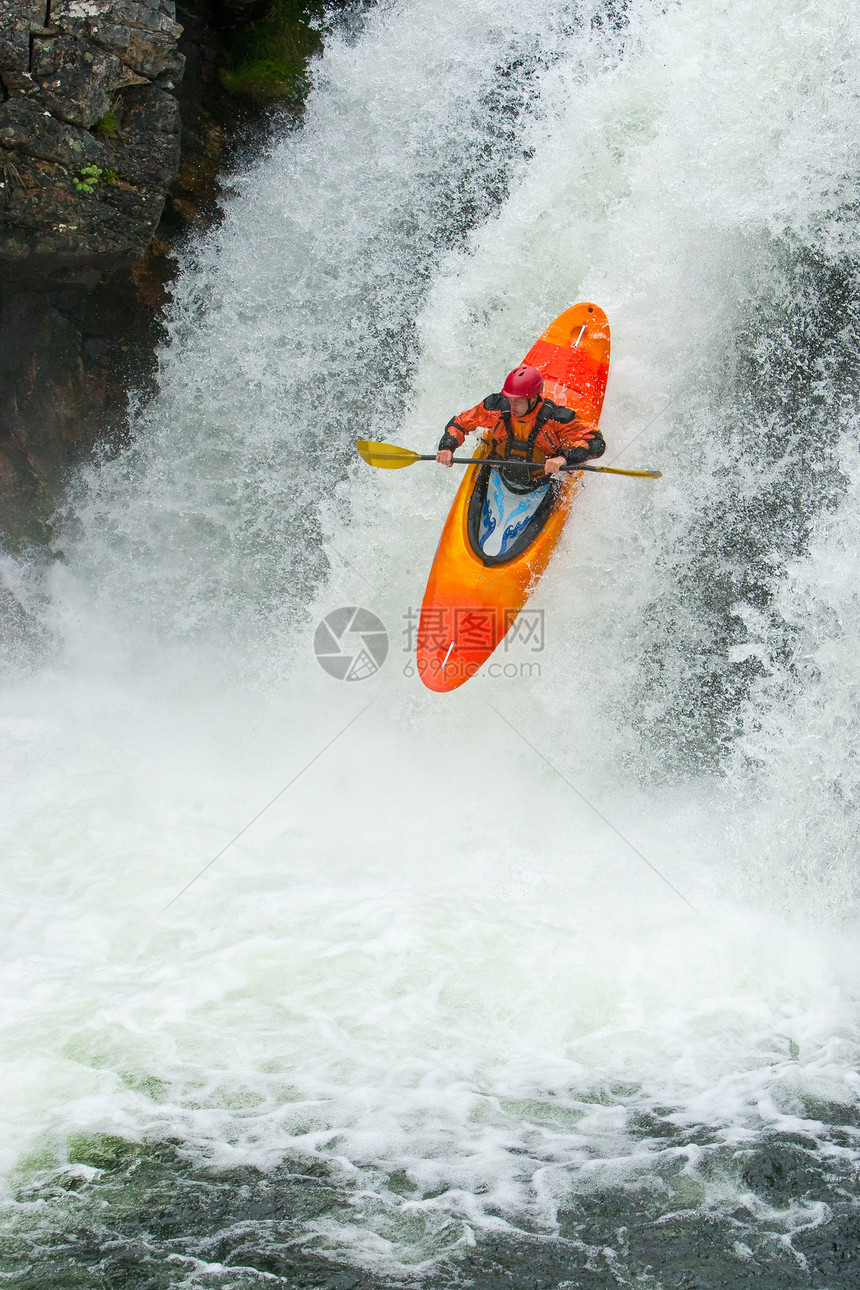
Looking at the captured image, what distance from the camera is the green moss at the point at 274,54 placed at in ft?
17.5

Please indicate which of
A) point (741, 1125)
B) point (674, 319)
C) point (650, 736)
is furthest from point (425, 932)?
point (674, 319)

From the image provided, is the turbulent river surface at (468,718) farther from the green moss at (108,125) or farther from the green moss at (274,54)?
the green moss at (108,125)

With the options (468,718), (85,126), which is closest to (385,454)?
(468,718)

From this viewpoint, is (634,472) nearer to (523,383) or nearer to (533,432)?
(533,432)

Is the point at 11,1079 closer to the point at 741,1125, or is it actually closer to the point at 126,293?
the point at 741,1125

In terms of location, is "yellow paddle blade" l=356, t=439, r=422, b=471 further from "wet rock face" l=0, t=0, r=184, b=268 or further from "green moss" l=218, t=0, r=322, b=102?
"green moss" l=218, t=0, r=322, b=102

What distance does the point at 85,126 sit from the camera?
4516 mm

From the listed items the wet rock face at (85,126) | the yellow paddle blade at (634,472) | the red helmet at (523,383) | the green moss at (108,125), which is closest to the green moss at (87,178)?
the wet rock face at (85,126)

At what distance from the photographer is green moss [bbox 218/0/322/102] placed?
17.5 feet

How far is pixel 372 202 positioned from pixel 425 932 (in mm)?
4262

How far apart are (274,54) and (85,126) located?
150 centimetres

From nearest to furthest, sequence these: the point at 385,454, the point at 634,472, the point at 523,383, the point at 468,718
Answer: the point at 523,383
the point at 634,472
the point at 385,454
the point at 468,718

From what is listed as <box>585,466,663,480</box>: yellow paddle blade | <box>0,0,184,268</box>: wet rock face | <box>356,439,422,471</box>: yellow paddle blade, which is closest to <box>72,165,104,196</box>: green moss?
<box>0,0,184,268</box>: wet rock face

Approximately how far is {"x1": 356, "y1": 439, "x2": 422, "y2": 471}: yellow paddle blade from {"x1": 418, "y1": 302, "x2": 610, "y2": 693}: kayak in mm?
354
